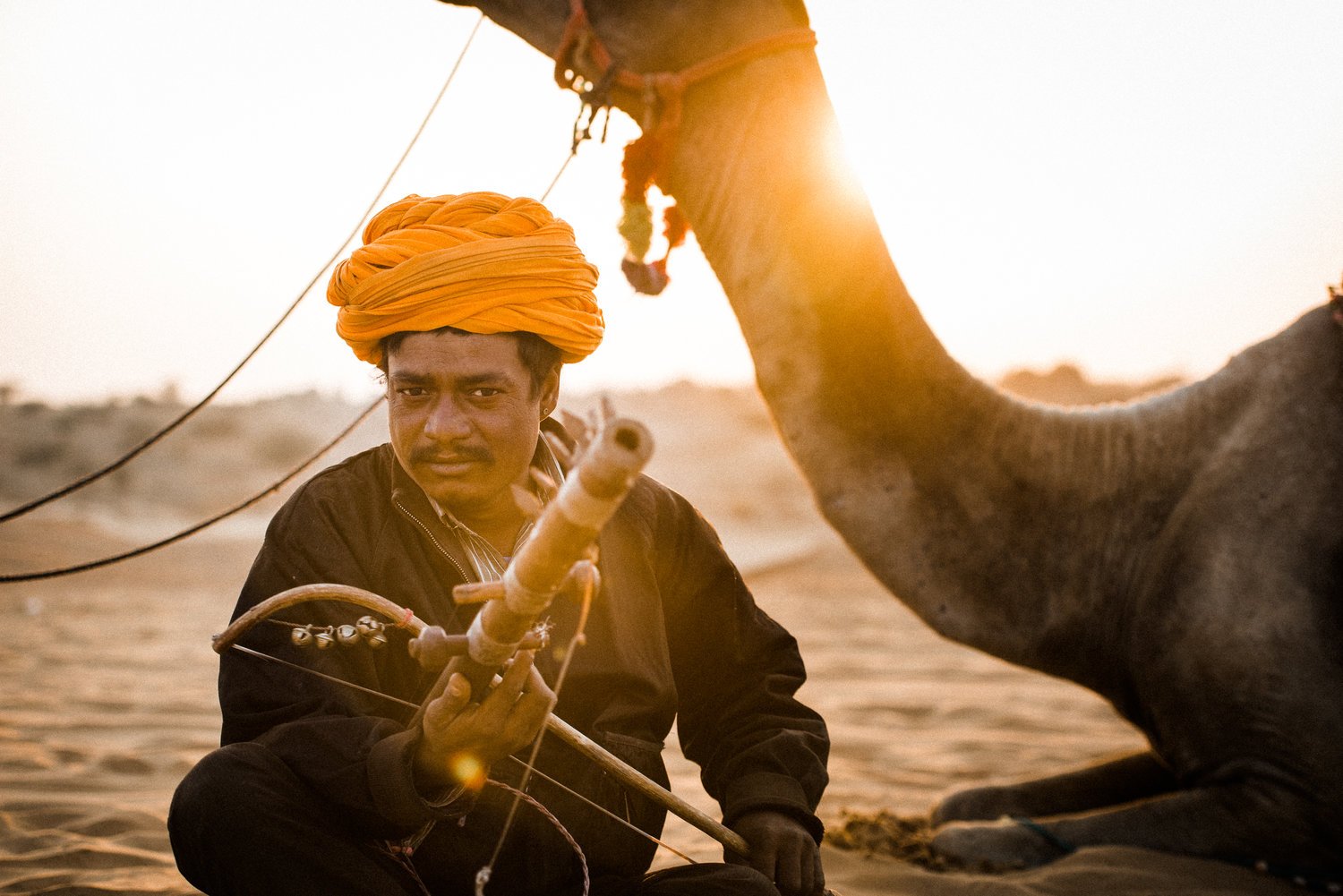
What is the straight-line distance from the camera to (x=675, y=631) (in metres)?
2.72

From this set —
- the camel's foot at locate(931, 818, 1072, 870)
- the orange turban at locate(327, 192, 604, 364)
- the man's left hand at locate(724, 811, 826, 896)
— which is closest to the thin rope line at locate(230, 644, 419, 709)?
the orange turban at locate(327, 192, 604, 364)

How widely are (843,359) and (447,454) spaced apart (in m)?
1.38

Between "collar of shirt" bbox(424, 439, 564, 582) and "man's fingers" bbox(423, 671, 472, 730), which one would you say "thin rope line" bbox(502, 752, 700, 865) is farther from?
"man's fingers" bbox(423, 671, 472, 730)

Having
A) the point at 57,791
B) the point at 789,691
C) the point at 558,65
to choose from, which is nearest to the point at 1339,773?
the point at 789,691

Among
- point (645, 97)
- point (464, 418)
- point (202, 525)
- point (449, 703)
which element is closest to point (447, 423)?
point (464, 418)

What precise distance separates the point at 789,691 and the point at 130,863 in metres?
2.04

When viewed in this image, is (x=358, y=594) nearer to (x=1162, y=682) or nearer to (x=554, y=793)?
(x=554, y=793)

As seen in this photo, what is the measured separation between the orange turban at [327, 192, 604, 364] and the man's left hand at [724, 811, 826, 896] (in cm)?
108

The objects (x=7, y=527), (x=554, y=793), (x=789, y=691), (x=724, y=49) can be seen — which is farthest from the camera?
A: (x=7, y=527)

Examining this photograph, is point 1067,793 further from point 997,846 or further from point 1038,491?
point 1038,491

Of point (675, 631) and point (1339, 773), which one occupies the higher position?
point (675, 631)

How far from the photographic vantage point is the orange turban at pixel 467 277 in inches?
87.7

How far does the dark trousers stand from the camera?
6.27 ft

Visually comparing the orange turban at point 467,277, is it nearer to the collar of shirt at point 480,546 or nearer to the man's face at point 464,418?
the man's face at point 464,418
